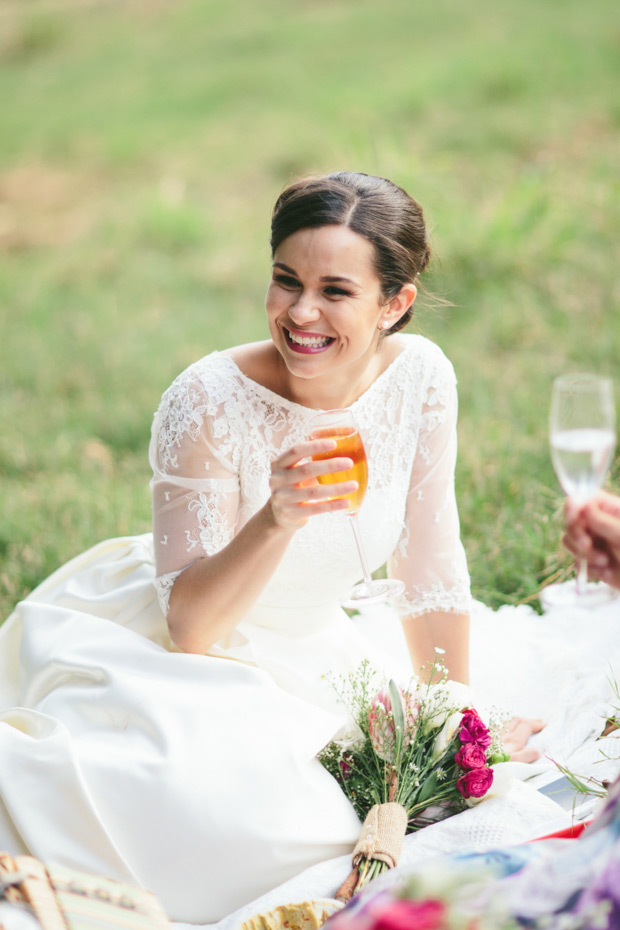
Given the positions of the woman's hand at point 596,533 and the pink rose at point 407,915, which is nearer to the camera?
the pink rose at point 407,915

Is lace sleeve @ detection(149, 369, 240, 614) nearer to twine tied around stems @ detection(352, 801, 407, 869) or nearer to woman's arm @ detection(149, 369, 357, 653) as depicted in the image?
woman's arm @ detection(149, 369, 357, 653)

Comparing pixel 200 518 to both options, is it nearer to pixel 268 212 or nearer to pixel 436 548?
pixel 436 548

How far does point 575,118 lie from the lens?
11.0 metres

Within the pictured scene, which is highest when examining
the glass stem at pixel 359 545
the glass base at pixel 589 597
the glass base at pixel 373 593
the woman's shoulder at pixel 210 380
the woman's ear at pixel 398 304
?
the woman's ear at pixel 398 304

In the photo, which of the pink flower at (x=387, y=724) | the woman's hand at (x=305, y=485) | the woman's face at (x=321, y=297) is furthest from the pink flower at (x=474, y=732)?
the woman's face at (x=321, y=297)

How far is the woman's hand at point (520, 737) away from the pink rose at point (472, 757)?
0.41 m

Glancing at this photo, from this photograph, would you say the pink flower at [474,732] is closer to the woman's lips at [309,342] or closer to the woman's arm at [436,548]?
the woman's arm at [436,548]

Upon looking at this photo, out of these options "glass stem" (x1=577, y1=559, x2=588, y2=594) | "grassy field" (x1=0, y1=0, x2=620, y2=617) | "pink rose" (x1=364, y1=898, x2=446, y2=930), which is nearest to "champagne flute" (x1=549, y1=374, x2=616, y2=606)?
"glass stem" (x1=577, y1=559, x2=588, y2=594)

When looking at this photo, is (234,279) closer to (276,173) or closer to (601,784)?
(276,173)

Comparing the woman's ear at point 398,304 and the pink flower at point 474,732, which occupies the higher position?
the woman's ear at point 398,304

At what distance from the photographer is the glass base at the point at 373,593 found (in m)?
2.83

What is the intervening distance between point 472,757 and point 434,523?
88cm

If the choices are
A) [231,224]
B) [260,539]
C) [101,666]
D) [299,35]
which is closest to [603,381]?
[260,539]

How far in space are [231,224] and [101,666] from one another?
774cm
